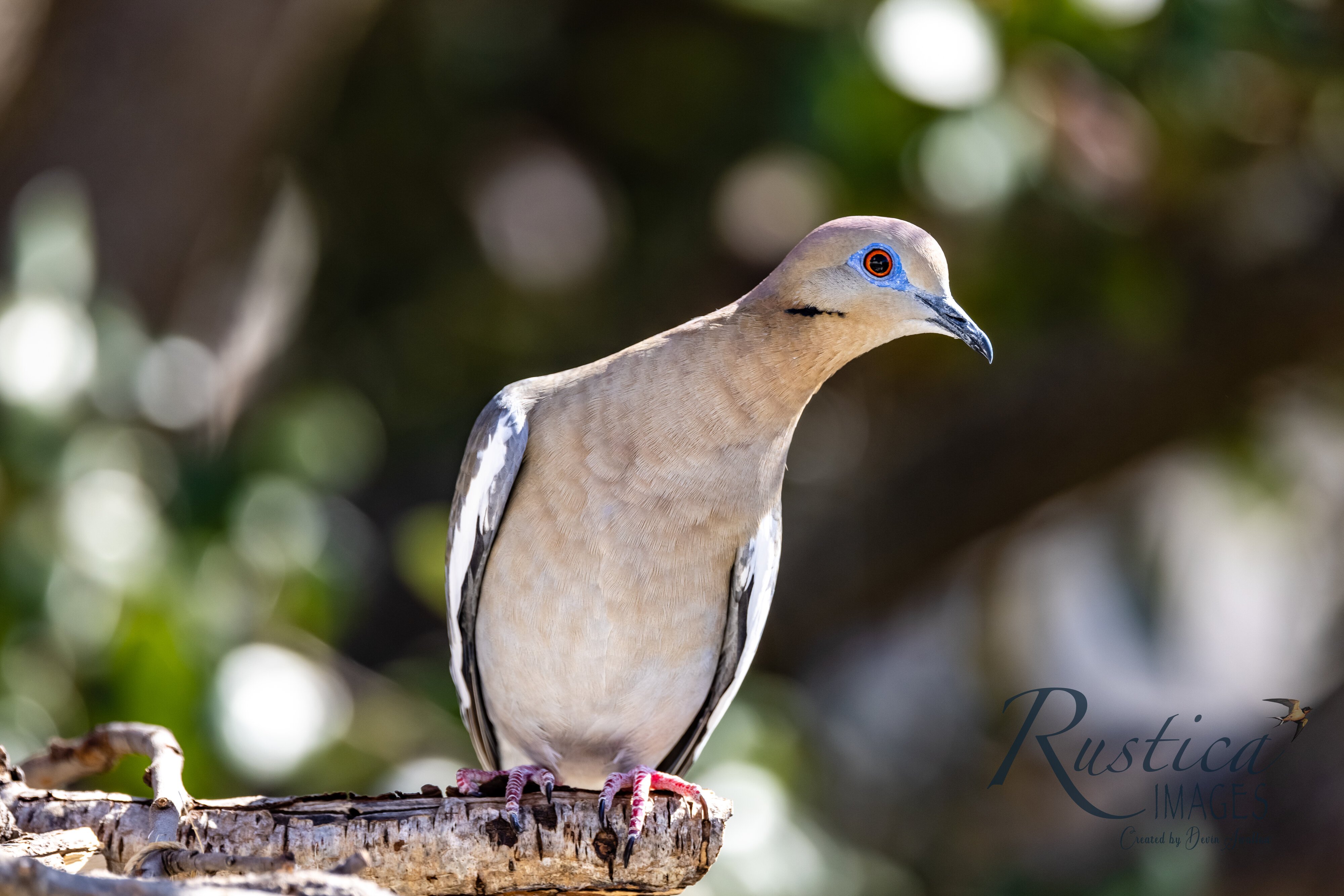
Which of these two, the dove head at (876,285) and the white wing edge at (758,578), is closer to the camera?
the dove head at (876,285)

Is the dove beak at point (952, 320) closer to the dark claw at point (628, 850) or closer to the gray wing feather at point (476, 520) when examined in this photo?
the gray wing feather at point (476, 520)

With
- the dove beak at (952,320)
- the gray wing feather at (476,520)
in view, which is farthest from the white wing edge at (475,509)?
the dove beak at (952,320)

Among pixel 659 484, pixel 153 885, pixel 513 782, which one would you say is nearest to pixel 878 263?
pixel 659 484

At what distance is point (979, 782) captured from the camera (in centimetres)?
707

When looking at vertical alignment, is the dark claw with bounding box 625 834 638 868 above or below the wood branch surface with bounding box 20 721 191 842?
below

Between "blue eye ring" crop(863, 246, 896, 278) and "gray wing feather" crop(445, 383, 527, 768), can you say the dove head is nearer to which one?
"blue eye ring" crop(863, 246, 896, 278)

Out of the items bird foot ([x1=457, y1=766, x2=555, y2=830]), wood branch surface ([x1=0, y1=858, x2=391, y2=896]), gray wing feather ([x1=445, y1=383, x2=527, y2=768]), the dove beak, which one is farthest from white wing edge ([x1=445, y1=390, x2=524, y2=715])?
wood branch surface ([x1=0, y1=858, x2=391, y2=896])

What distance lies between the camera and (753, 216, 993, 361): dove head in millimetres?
2580

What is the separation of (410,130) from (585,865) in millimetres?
5503

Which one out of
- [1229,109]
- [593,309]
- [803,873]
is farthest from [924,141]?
[803,873]

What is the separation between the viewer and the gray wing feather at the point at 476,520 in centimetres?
283

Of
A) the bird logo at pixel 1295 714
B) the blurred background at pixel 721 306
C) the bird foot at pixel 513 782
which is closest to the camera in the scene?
the bird foot at pixel 513 782

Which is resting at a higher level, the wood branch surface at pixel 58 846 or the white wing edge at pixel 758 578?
the white wing edge at pixel 758 578

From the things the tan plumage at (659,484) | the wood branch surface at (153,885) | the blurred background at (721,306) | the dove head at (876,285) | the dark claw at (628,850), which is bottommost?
the wood branch surface at (153,885)
